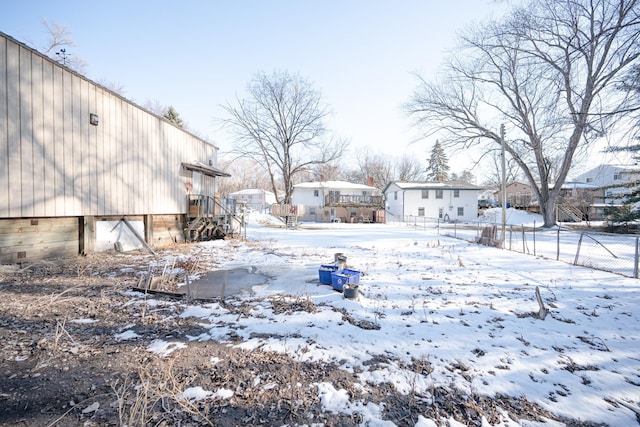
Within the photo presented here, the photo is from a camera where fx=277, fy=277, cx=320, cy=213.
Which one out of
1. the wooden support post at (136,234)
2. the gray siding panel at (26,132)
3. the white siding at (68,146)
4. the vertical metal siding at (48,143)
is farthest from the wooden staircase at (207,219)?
the gray siding panel at (26,132)

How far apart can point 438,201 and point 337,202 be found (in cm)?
1236

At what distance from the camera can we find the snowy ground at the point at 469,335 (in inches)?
119

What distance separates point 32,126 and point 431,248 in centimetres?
1437

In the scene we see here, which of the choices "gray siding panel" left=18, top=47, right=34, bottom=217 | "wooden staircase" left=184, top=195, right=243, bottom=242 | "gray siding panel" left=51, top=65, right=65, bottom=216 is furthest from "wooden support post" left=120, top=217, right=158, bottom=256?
"wooden staircase" left=184, top=195, right=243, bottom=242

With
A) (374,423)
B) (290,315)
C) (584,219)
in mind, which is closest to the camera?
(374,423)

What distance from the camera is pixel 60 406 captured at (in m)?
2.55

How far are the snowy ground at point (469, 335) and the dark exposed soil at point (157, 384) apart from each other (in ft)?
0.51

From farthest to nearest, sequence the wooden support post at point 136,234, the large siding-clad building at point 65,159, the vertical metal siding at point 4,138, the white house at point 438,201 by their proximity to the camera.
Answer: the white house at point 438,201
the wooden support post at point 136,234
the large siding-clad building at point 65,159
the vertical metal siding at point 4,138

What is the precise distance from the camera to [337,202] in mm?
Result: 34438

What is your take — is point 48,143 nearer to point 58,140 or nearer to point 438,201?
point 58,140

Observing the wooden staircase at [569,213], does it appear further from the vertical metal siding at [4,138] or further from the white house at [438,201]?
the vertical metal siding at [4,138]

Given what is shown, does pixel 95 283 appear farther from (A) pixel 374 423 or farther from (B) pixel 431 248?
(B) pixel 431 248

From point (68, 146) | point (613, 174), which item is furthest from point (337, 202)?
point (68, 146)

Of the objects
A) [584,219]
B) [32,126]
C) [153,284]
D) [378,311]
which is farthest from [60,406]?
[584,219]
